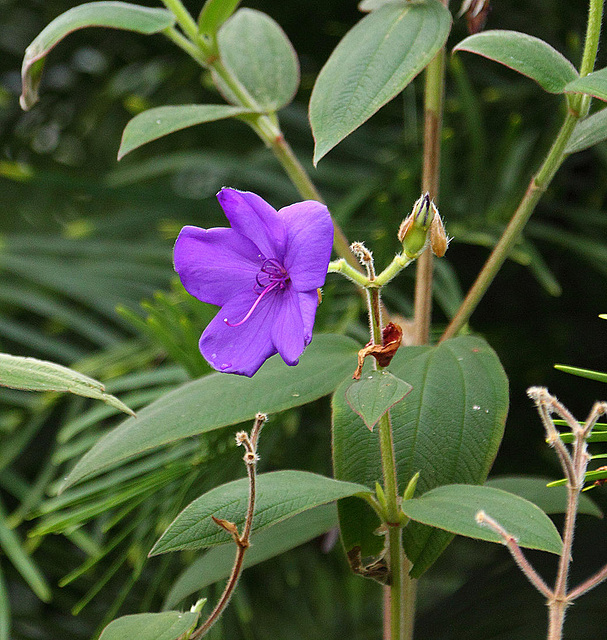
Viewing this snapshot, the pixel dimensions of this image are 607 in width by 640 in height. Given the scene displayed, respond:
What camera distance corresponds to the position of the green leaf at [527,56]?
28 centimetres

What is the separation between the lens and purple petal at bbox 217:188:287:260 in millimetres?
266

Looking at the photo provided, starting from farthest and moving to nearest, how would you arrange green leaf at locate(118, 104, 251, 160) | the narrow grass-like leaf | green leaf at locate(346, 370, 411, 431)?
the narrow grass-like leaf, green leaf at locate(118, 104, 251, 160), green leaf at locate(346, 370, 411, 431)

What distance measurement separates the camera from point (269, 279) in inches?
11.5

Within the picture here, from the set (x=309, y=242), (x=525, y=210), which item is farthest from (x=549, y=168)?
(x=309, y=242)

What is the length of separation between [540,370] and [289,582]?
0.26 m

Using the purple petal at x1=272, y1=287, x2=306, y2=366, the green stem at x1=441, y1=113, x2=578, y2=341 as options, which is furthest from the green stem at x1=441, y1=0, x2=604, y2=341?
the purple petal at x1=272, y1=287, x2=306, y2=366

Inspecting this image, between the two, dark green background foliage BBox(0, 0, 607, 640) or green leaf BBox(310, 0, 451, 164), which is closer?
green leaf BBox(310, 0, 451, 164)

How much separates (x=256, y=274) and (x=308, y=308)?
55 millimetres

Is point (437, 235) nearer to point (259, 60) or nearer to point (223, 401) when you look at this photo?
point (223, 401)

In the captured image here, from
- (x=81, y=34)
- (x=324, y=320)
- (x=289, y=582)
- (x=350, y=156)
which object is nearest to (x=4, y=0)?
(x=81, y=34)

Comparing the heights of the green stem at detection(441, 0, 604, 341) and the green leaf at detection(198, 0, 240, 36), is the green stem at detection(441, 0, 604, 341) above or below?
below

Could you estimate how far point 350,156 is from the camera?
0.78 m

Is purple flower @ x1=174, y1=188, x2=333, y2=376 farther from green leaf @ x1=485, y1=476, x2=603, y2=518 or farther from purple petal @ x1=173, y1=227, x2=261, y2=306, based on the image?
green leaf @ x1=485, y1=476, x2=603, y2=518

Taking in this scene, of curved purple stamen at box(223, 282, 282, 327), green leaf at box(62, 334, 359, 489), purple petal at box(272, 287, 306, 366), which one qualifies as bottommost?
green leaf at box(62, 334, 359, 489)
